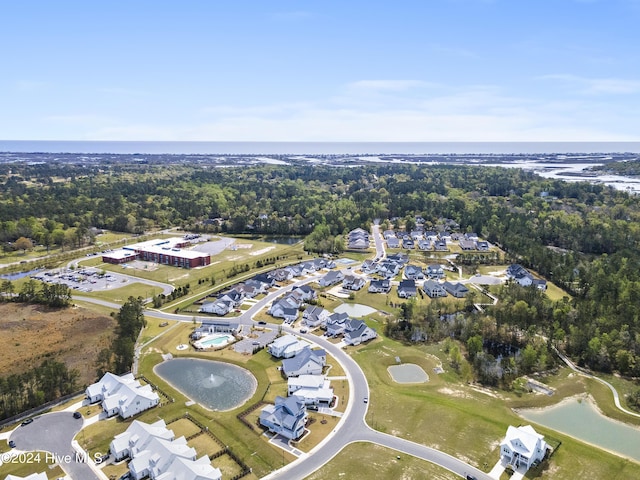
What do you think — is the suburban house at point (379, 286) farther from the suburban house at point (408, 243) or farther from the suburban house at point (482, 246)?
the suburban house at point (482, 246)

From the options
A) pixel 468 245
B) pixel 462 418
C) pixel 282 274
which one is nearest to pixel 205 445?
pixel 462 418

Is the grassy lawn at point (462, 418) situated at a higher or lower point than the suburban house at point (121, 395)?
lower

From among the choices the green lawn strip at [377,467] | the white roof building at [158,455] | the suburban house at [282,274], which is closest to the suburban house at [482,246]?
the suburban house at [282,274]

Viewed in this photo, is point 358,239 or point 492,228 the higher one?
point 492,228

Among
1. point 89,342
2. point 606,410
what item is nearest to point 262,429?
point 89,342

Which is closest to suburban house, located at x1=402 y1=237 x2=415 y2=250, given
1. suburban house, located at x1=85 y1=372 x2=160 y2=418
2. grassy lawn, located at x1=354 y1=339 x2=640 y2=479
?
grassy lawn, located at x1=354 y1=339 x2=640 y2=479

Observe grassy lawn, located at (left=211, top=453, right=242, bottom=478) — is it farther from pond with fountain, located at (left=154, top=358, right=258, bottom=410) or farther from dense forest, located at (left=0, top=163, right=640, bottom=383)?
dense forest, located at (left=0, top=163, right=640, bottom=383)

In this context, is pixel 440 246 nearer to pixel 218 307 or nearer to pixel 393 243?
pixel 393 243
